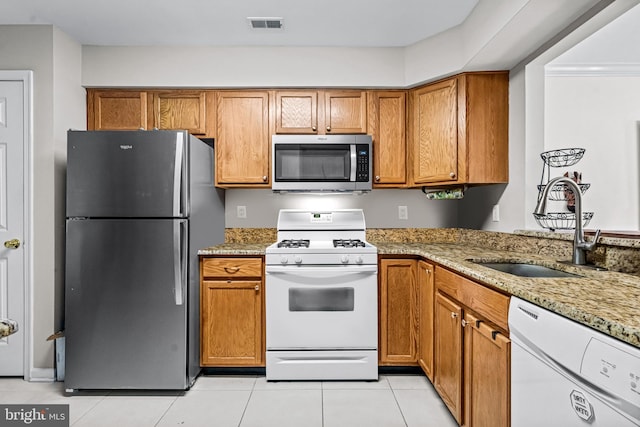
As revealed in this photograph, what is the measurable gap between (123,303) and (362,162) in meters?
1.88

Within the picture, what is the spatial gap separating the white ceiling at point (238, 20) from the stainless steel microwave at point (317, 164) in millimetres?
733

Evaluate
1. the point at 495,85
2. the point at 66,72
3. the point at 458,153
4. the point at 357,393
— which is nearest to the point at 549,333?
the point at 357,393

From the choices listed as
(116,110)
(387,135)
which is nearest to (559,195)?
(387,135)

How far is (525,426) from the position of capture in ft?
3.77

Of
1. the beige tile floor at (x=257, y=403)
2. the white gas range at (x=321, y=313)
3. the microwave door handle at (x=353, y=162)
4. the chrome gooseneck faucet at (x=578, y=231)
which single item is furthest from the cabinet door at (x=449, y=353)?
the microwave door handle at (x=353, y=162)

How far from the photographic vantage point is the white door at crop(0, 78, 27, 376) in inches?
97.6

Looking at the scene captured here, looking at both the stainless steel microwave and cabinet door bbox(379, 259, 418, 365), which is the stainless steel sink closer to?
cabinet door bbox(379, 259, 418, 365)

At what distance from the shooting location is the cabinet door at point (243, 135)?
2.85 m

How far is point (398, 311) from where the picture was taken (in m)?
2.53

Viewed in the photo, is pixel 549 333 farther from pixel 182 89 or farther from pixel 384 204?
pixel 182 89

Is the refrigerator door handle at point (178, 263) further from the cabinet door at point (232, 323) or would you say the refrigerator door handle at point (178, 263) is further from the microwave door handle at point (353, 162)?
the microwave door handle at point (353, 162)

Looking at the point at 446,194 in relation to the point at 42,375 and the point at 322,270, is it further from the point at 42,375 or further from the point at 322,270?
the point at 42,375

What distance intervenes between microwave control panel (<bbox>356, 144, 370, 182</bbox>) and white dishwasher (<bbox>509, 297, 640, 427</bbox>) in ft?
5.38

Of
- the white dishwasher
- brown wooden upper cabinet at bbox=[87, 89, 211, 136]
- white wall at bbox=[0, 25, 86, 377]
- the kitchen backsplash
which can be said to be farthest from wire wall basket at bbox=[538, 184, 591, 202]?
white wall at bbox=[0, 25, 86, 377]
